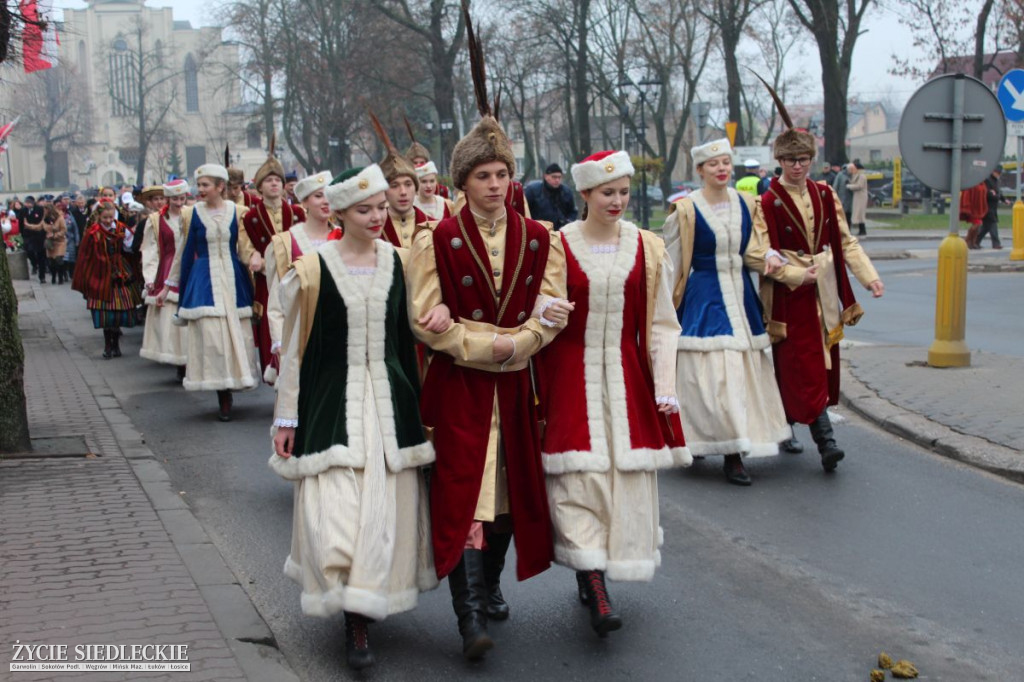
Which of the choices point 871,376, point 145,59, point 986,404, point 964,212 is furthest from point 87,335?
point 145,59

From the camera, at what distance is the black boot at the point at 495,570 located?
5.53m

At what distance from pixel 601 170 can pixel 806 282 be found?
305 cm

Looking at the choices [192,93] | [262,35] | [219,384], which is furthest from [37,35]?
[192,93]

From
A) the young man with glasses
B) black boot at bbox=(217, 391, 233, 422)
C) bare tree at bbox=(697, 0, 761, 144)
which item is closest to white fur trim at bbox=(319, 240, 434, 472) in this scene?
the young man with glasses

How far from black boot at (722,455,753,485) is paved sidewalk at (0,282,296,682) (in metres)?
3.14

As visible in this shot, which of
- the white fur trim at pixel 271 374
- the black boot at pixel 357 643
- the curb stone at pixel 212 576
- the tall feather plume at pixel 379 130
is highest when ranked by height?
the tall feather plume at pixel 379 130

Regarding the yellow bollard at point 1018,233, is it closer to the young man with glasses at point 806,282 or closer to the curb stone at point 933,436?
the curb stone at point 933,436

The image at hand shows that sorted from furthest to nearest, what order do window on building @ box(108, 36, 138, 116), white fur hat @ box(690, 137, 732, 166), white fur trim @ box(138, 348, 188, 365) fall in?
window on building @ box(108, 36, 138, 116)
white fur trim @ box(138, 348, 188, 365)
white fur hat @ box(690, 137, 732, 166)

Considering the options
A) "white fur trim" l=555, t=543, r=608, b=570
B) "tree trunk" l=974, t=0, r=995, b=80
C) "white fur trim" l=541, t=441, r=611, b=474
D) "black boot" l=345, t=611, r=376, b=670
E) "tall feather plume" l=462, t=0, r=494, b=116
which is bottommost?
"black boot" l=345, t=611, r=376, b=670

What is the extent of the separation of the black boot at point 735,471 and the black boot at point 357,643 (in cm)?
351

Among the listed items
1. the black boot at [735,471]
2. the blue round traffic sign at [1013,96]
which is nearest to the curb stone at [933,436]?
the black boot at [735,471]

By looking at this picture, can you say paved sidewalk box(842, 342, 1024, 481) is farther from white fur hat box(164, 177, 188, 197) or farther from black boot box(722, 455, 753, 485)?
white fur hat box(164, 177, 188, 197)

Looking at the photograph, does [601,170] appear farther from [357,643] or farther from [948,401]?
[948,401]

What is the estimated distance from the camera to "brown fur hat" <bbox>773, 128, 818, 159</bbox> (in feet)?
27.3
